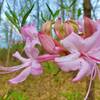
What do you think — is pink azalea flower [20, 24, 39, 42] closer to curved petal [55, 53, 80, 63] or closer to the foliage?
curved petal [55, 53, 80, 63]

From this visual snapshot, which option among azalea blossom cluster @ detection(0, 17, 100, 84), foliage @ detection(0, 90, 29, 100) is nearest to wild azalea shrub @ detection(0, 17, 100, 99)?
azalea blossom cluster @ detection(0, 17, 100, 84)

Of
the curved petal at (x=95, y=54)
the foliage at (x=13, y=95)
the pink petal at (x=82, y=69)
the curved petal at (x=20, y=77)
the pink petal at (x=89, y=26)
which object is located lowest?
the foliage at (x=13, y=95)

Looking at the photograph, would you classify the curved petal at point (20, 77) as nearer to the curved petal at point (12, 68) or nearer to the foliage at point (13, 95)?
the curved petal at point (12, 68)

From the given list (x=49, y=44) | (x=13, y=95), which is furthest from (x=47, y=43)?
(x=13, y=95)

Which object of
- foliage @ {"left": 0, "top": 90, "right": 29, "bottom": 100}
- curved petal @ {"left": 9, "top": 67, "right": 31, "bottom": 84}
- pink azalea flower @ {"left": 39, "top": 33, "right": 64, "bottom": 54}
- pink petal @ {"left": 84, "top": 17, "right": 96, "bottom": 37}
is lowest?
foliage @ {"left": 0, "top": 90, "right": 29, "bottom": 100}

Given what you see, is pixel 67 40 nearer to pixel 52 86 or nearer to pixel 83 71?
pixel 83 71

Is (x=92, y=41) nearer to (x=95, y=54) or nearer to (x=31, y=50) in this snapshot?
(x=95, y=54)

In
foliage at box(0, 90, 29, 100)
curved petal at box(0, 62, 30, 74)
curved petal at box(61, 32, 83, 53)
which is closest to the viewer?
curved petal at box(61, 32, 83, 53)

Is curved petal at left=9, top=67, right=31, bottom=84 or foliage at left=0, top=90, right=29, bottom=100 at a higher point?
curved petal at left=9, top=67, right=31, bottom=84

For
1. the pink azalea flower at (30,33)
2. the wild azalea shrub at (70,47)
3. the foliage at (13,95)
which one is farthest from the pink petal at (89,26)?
the foliage at (13,95)

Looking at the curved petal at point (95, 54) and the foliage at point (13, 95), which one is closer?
the curved petal at point (95, 54)
